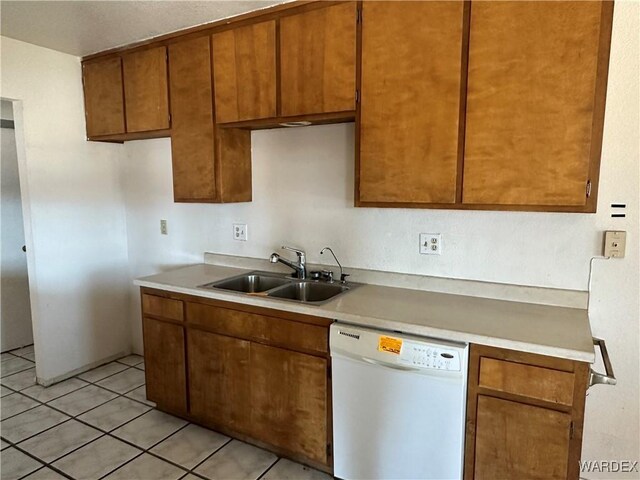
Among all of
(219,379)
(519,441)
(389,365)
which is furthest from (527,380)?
(219,379)

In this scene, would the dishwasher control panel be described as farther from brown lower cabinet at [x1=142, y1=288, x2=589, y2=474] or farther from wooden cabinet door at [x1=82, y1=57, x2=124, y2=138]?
wooden cabinet door at [x1=82, y1=57, x2=124, y2=138]

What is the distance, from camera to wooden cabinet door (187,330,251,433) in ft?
7.16

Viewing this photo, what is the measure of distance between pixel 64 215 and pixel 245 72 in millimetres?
1825

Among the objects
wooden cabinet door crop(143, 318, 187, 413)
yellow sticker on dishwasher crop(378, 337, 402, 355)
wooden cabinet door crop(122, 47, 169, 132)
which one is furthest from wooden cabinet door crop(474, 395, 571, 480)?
wooden cabinet door crop(122, 47, 169, 132)

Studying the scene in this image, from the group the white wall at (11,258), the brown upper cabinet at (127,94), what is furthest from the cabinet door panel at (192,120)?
the white wall at (11,258)

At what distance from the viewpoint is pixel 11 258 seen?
361 centimetres

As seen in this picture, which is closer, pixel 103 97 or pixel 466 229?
pixel 466 229

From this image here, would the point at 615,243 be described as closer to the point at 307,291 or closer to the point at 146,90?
the point at 307,291

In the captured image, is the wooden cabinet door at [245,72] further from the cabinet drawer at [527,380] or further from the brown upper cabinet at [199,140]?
the cabinet drawer at [527,380]

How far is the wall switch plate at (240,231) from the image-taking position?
2.79m

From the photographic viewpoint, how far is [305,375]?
1972mm

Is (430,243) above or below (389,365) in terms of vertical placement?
above

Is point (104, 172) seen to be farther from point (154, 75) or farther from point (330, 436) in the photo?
point (330, 436)

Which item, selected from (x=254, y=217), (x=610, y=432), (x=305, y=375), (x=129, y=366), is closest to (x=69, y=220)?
(x=129, y=366)
